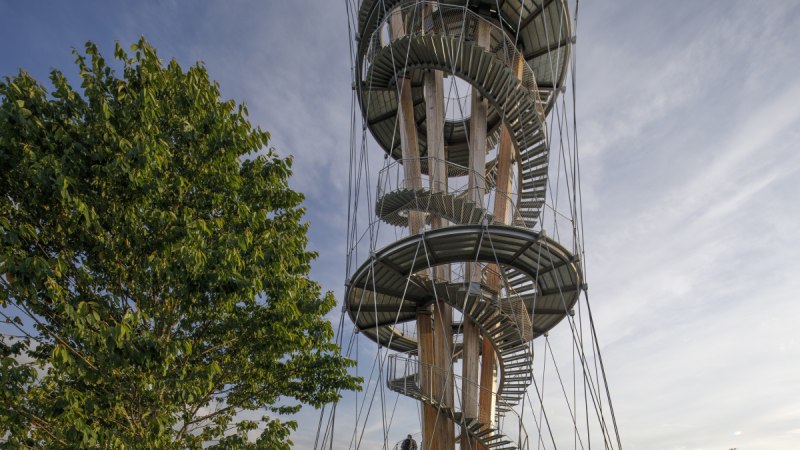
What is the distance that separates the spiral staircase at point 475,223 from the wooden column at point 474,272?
246 millimetres

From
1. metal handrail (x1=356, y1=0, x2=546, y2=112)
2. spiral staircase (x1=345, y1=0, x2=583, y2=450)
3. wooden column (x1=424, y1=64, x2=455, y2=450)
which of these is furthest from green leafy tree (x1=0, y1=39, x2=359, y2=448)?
metal handrail (x1=356, y1=0, x2=546, y2=112)

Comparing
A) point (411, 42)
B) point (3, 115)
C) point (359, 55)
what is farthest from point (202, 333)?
point (359, 55)

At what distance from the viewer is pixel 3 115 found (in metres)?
7.13

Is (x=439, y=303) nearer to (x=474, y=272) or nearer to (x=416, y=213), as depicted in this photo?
(x=474, y=272)

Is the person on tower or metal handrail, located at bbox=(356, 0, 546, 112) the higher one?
metal handrail, located at bbox=(356, 0, 546, 112)

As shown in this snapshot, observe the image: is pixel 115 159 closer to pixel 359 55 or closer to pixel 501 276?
pixel 501 276

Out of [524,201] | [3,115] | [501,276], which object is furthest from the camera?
[524,201]

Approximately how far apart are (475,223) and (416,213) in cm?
232

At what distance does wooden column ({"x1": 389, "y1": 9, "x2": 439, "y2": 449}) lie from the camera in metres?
16.5

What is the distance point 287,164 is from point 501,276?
8522mm

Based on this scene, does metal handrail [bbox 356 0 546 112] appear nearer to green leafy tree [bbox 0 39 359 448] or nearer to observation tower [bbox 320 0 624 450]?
observation tower [bbox 320 0 624 450]

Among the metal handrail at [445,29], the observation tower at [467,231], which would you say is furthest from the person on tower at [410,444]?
the metal handrail at [445,29]

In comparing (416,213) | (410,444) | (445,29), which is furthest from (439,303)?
(445,29)

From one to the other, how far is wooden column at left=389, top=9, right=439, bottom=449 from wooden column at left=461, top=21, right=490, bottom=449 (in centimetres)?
103
